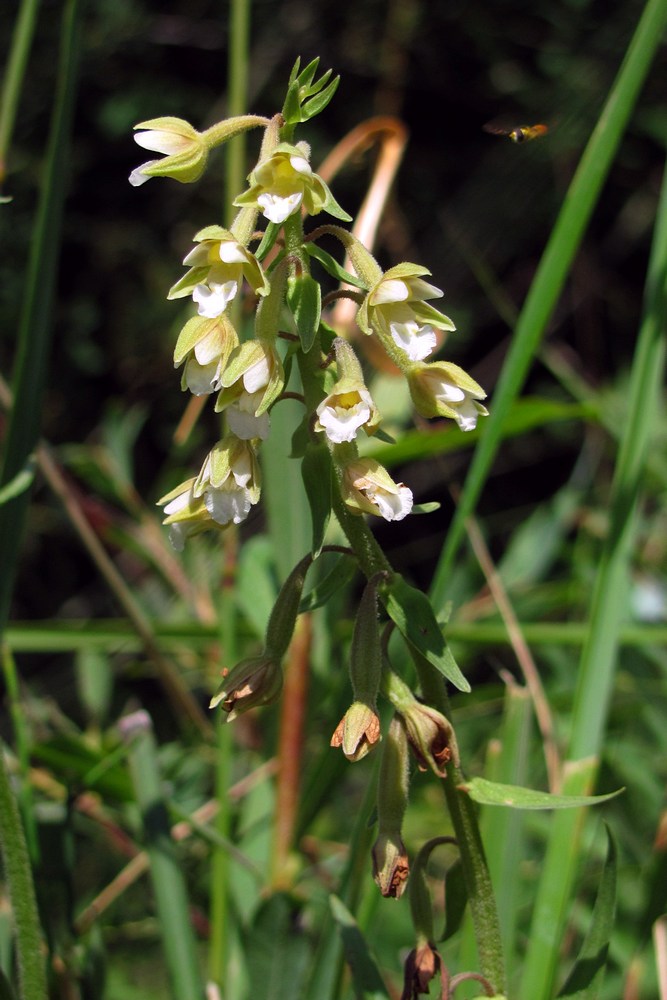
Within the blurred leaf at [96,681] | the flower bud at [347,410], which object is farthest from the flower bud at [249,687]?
the blurred leaf at [96,681]

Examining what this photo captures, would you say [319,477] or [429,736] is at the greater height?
[319,477]

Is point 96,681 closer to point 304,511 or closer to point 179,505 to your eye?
point 304,511

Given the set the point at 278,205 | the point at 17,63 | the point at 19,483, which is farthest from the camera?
the point at 17,63

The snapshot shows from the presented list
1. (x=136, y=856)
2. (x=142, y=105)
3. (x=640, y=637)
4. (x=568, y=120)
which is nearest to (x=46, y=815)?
(x=136, y=856)

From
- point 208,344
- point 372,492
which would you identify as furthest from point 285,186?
point 372,492

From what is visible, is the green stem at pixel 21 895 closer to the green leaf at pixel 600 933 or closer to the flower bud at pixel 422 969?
the flower bud at pixel 422 969

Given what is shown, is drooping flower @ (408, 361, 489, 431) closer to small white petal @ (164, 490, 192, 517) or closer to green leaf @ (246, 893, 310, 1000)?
small white petal @ (164, 490, 192, 517)
